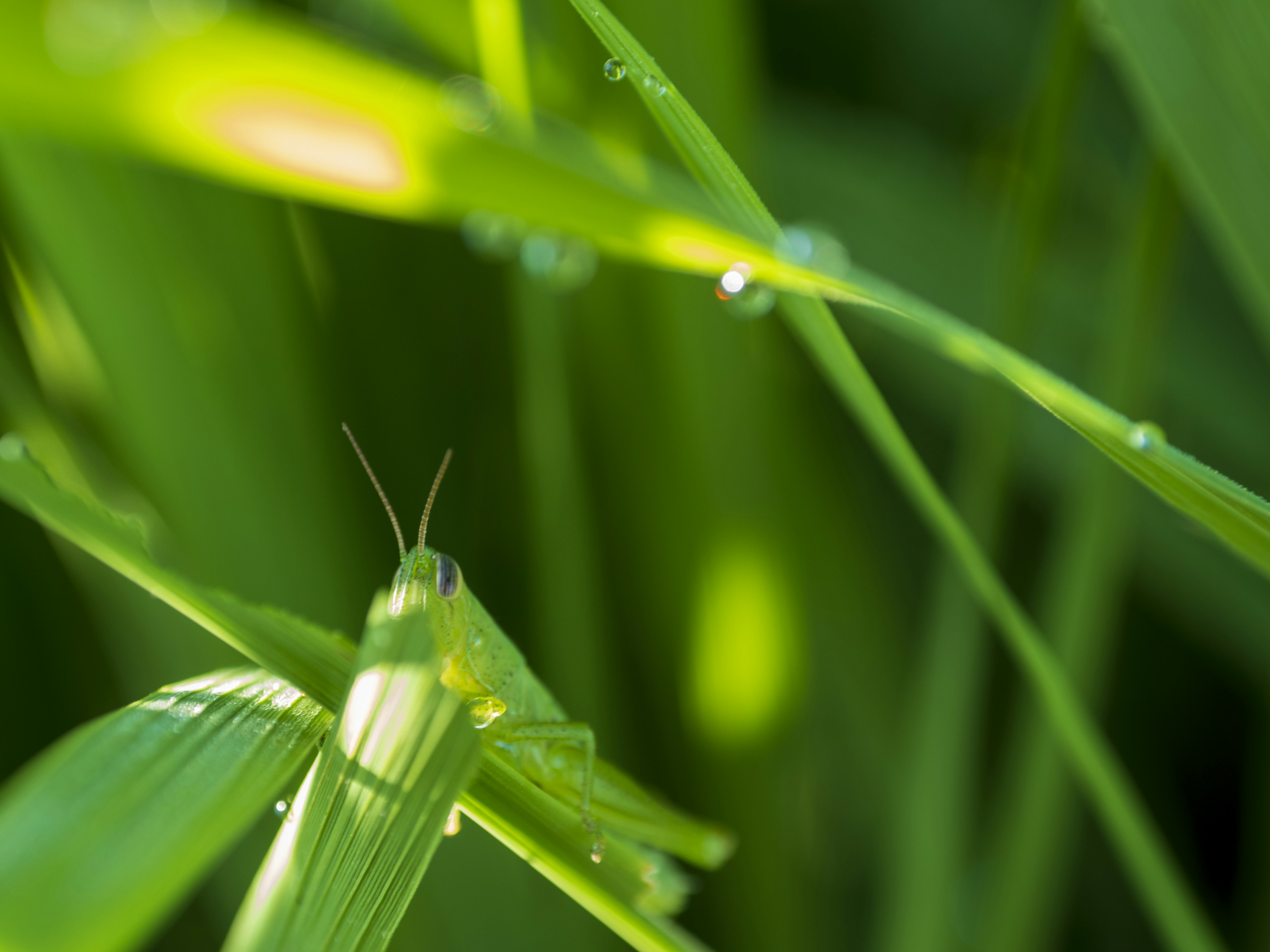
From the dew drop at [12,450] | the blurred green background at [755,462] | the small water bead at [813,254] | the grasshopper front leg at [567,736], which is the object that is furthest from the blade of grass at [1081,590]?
the dew drop at [12,450]

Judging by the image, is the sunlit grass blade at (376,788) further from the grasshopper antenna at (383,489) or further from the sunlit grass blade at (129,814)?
the grasshopper antenna at (383,489)

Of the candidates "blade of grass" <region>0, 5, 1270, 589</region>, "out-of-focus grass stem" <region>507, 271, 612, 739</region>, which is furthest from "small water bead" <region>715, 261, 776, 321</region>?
"out-of-focus grass stem" <region>507, 271, 612, 739</region>

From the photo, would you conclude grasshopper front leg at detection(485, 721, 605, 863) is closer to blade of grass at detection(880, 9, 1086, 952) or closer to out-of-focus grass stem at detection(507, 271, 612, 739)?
out-of-focus grass stem at detection(507, 271, 612, 739)

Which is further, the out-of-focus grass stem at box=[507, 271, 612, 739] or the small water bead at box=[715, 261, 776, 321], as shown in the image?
the out-of-focus grass stem at box=[507, 271, 612, 739]

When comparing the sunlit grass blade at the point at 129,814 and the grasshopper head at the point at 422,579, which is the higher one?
the grasshopper head at the point at 422,579

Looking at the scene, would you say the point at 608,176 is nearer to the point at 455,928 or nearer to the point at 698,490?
the point at 698,490
